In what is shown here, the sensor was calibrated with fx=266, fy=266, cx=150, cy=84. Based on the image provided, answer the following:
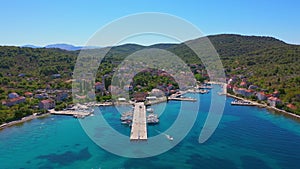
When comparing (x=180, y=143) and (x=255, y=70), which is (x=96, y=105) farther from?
(x=255, y=70)

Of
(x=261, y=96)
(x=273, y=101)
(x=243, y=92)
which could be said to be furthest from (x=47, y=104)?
(x=243, y=92)

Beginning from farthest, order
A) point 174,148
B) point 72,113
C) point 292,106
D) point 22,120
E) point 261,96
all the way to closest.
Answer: point 261,96, point 292,106, point 72,113, point 22,120, point 174,148

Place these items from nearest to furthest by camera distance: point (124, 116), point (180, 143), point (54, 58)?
point (180, 143) < point (124, 116) < point (54, 58)

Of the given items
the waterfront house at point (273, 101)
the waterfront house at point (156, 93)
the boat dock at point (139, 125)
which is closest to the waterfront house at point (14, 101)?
the boat dock at point (139, 125)

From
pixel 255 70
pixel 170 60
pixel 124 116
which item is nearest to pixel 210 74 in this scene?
pixel 255 70

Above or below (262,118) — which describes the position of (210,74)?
above

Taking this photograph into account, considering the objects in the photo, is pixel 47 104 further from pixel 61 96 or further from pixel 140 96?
pixel 140 96
